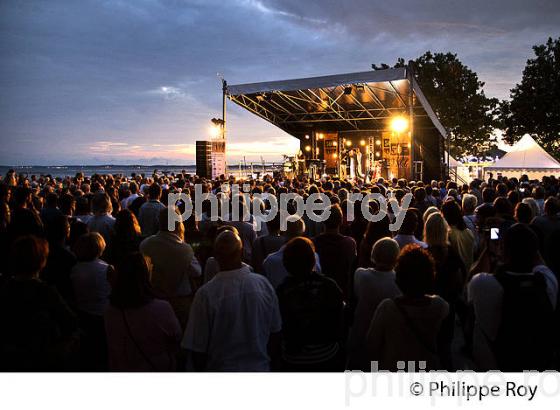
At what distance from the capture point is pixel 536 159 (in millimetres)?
17391

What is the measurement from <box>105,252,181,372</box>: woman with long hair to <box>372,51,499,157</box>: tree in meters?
38.9

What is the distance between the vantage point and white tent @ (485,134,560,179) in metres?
17.2

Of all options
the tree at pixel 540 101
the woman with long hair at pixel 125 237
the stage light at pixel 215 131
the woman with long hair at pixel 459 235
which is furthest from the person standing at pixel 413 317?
the tree at pixel 540 101

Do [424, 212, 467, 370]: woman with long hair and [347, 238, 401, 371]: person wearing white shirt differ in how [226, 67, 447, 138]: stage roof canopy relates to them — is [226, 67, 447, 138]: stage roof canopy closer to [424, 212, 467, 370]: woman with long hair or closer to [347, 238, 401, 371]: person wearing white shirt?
[424, 212, 467, 370]: woman with long hair

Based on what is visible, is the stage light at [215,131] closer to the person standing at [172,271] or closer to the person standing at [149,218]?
the person standing at [149,218]

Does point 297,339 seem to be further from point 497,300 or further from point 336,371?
point 497,300

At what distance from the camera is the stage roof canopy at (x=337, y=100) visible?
48.5ft

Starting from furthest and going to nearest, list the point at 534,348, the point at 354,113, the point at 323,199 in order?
the point at 354,113 < the point at 323,199 < the point at 534,348

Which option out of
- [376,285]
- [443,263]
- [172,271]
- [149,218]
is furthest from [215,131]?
[376,285]

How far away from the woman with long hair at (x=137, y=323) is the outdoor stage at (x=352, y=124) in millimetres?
13585

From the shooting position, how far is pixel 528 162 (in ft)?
57.2

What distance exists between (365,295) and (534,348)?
1.08 metres

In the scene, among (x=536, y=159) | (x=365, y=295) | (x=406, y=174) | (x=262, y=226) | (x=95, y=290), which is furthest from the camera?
(x=406, y=174)
